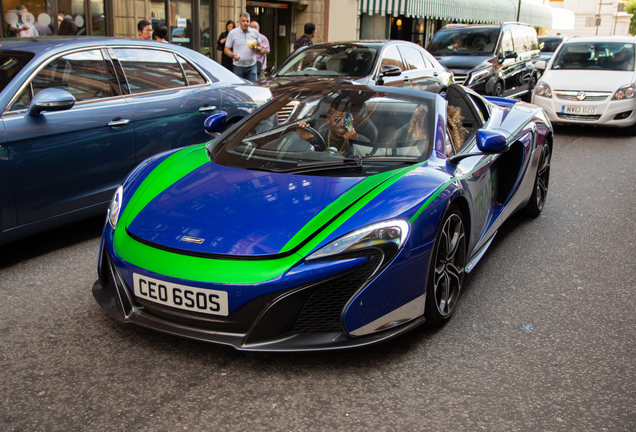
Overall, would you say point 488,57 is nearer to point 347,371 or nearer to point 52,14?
point 52,14

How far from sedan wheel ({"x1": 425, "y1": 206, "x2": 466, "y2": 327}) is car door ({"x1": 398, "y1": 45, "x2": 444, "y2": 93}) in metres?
6.25

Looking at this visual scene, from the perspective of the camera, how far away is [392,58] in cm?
932

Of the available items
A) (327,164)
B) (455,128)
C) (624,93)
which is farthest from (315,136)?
(624,93)

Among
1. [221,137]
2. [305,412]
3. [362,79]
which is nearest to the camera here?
[305,412]

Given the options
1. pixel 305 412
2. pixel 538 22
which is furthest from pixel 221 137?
pixel 538 22

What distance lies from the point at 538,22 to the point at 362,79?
33688 millimetres

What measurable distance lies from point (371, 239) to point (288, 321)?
0.52 m

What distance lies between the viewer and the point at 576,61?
457 inches

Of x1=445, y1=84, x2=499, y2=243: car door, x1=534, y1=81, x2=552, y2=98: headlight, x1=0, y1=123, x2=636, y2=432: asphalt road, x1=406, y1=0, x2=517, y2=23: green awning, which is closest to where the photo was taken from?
x1=0, y1=123, x2=636, y2=432: asphalt road

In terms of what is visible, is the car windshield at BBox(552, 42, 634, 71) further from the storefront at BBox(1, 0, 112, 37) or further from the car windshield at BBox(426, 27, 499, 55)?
the storefront at BBox(1, 0, 112, 37)

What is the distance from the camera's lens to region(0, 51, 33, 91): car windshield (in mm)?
4402

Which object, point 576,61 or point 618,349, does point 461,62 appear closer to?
point 576,61

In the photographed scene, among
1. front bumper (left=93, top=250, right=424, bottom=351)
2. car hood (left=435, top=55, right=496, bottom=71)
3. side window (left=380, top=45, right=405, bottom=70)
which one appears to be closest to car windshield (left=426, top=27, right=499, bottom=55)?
car hood (left=435, top=55, right=496, bottom=71)

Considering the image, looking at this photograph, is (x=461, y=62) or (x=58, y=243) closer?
(x=58, y=243)
